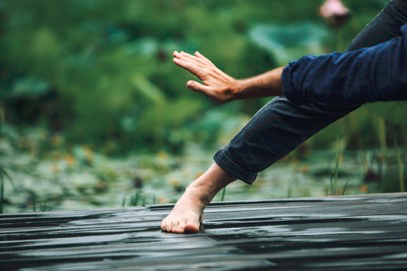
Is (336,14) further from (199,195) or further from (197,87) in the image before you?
(197,87)

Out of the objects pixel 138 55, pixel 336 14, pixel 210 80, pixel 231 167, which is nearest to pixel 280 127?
pixel 231 167

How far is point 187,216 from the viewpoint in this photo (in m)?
1.76

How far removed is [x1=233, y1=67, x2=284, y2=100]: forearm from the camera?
1.61 meters

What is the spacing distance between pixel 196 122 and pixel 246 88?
3.55 metres

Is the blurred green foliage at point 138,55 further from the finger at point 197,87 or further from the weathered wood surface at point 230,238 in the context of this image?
the finger at point 197,87

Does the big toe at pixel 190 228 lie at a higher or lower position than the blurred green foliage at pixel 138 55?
lower

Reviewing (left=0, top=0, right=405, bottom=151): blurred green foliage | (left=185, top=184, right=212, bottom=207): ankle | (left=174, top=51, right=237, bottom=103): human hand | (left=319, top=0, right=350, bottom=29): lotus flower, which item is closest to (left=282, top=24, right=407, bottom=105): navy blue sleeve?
(left=174, top=51, right=237, bottom=103): human hand

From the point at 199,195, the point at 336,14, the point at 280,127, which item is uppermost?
the point at 336,14

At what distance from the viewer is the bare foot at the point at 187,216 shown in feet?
5.65

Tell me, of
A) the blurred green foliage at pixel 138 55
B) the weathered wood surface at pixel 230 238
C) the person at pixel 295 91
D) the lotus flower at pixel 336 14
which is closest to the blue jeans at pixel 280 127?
the person at pixel 295 91

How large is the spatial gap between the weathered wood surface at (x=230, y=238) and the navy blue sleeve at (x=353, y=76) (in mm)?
235

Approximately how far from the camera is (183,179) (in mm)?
3480

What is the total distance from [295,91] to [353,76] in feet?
0.37

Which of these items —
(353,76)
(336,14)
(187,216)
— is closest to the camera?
(353,76)
